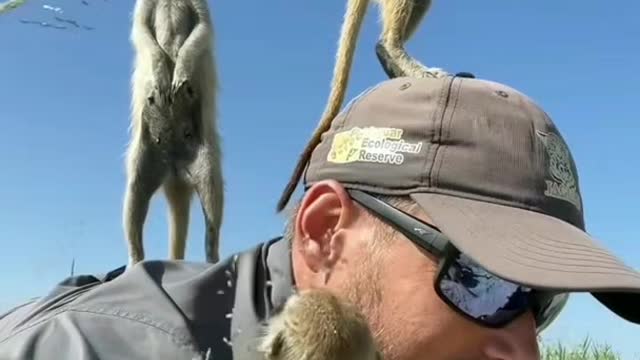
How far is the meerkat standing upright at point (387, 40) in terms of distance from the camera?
4.77 m

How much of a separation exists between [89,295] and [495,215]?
2.46ft

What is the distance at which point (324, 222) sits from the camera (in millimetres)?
1870

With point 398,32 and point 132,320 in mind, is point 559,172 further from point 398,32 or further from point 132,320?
point 398,32

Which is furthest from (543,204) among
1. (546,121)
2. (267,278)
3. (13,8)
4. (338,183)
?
(13,8)

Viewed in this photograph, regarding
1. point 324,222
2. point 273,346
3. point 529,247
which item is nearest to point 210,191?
point 324,222

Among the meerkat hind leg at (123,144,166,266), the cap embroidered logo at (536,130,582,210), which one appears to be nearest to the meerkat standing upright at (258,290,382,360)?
the cap embroidered logo at (536,130,582,210)

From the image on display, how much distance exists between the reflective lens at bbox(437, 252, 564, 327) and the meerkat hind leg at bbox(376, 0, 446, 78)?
3.14 m

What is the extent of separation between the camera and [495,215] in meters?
1.75

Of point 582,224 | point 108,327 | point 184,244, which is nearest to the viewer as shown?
point 108,327

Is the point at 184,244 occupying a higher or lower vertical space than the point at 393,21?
lower

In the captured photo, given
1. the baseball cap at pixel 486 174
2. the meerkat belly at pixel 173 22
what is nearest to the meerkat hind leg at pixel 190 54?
the meerkat belly at pixel 173 22

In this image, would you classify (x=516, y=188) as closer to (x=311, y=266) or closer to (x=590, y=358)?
(x=311, y=266)

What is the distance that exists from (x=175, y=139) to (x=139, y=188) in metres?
0.51

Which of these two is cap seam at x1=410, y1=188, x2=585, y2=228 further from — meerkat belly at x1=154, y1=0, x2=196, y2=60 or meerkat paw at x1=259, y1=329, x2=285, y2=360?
meerkat belly at x1=154, y1=0, x2=196, y2=60
